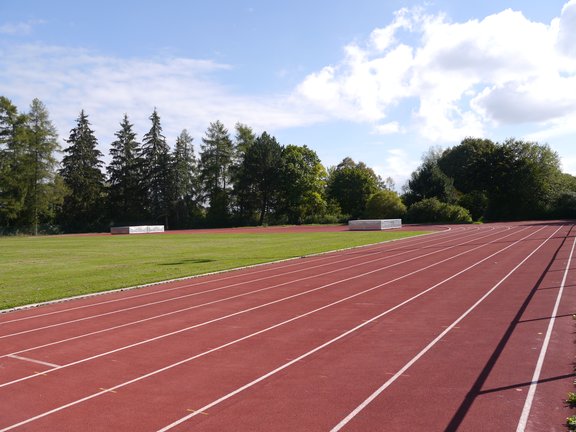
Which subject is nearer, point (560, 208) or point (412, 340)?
point (412, 340)

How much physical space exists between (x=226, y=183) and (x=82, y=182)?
2179 cm

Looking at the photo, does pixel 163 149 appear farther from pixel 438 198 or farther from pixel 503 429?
pixel 503 429

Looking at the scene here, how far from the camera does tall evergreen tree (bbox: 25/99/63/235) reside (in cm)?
6238

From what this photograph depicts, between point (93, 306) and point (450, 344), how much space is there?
8.70m

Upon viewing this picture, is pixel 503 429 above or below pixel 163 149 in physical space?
below

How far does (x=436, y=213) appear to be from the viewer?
2293 inches

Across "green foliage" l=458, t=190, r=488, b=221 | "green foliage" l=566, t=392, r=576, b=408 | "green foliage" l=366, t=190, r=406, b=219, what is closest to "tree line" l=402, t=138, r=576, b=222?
"green foliage" l=458, t=190, r=488, b=221

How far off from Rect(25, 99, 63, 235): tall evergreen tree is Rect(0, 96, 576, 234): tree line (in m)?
0.14

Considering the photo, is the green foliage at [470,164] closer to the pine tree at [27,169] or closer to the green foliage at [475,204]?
the green foliage at [475,204]

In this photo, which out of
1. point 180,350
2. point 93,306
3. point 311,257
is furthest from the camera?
point 311,257

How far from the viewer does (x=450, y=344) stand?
294 inches

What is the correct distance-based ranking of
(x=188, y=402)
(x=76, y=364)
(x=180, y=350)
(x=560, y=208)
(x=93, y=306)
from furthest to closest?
(x=560, y=208) < (x=93, y=306) < (x=180, y=350) < (x=76, y=364) < (x=188, y=402)

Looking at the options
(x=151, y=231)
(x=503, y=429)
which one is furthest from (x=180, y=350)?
(x=151, y=231)

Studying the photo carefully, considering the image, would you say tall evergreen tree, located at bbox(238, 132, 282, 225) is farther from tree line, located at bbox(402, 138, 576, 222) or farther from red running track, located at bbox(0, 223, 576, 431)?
red running track, located at bbox(0, 223, 576, 431)
